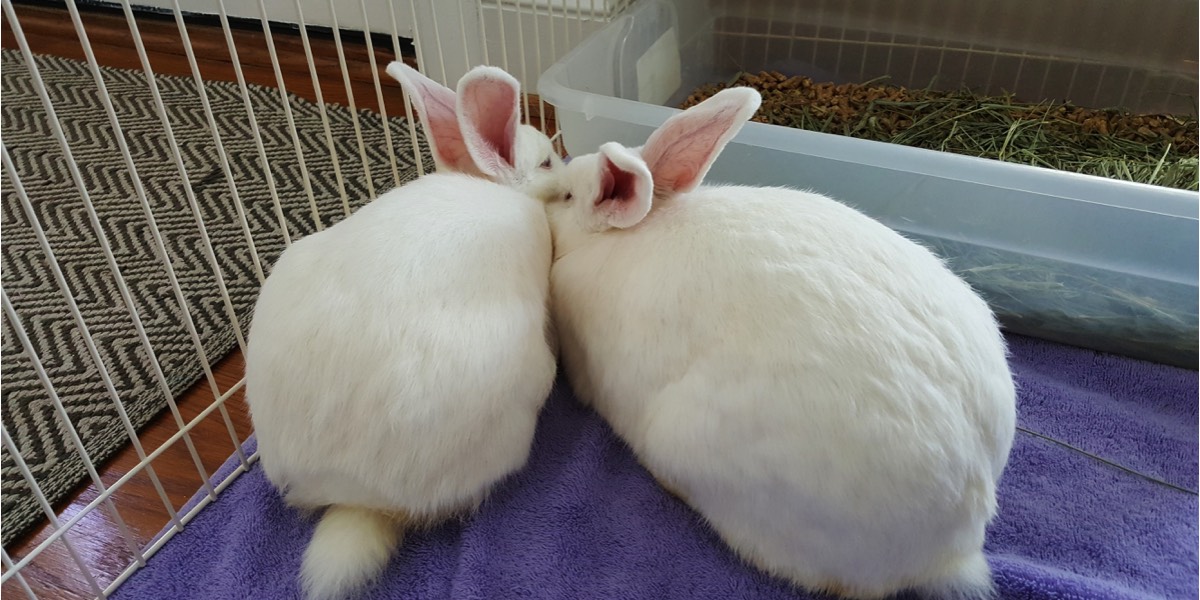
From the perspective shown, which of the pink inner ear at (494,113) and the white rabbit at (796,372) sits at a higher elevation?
the pink inner ear at (494,113)

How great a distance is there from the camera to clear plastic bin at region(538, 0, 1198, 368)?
1.09 m

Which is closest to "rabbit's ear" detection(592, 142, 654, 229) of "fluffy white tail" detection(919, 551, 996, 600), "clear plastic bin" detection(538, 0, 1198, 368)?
"clear plastic bin" detection(538, 0, 1198, 368)

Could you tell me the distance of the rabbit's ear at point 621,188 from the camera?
86cm

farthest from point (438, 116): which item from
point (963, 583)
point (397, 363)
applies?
point (963, 583)

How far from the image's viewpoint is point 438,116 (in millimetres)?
1061

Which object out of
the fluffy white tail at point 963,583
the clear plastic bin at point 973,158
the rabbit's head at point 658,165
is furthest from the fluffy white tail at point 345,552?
the clear plastic bin at point 973,158

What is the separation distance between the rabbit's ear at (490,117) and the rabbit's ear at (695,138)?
0.61 ft

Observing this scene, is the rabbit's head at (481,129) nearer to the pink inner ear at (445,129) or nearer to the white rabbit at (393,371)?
the pink inner ear at (445,129)

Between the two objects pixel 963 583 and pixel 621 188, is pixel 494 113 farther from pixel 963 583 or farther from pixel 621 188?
pixel 963 583

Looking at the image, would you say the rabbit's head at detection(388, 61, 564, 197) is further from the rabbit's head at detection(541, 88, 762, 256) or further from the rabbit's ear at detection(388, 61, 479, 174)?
the rabbit's head at detection(541, 88, 762, 256)

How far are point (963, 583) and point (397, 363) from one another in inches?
23.1

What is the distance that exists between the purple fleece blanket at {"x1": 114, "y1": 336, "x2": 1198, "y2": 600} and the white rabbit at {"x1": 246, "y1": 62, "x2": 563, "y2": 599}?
0.05 metres

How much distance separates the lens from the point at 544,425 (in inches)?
42.0

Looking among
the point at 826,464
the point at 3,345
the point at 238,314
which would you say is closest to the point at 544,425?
the point at 826,464
